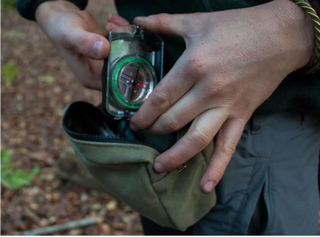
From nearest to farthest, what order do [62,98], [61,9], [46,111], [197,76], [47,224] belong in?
[197,76] < [61,9] < [47,224] < [46,111] < [62,98]

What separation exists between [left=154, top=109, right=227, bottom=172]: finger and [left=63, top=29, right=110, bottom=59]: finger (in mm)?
338

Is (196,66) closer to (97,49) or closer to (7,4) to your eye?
(97,49)

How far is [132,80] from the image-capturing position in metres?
1.05

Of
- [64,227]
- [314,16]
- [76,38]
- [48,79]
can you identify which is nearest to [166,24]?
[76,38]

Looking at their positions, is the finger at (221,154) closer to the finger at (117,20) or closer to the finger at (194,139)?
the finger at (194,139)

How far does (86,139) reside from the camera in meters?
0.94

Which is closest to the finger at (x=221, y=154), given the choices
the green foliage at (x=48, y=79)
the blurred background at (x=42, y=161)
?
the blurred background at (x=42, y=161)

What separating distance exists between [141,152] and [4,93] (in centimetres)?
416

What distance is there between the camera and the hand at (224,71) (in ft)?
2.72

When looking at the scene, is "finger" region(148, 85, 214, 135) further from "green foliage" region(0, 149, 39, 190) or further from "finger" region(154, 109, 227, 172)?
"green foliage" region(0, 149, 39, 190)

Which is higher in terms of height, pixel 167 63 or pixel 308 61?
pixel 308 61

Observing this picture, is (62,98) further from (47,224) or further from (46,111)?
(47,224)

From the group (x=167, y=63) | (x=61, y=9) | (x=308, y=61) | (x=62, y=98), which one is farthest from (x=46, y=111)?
(x=308, y=61)

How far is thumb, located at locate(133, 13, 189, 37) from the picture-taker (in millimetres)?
913
